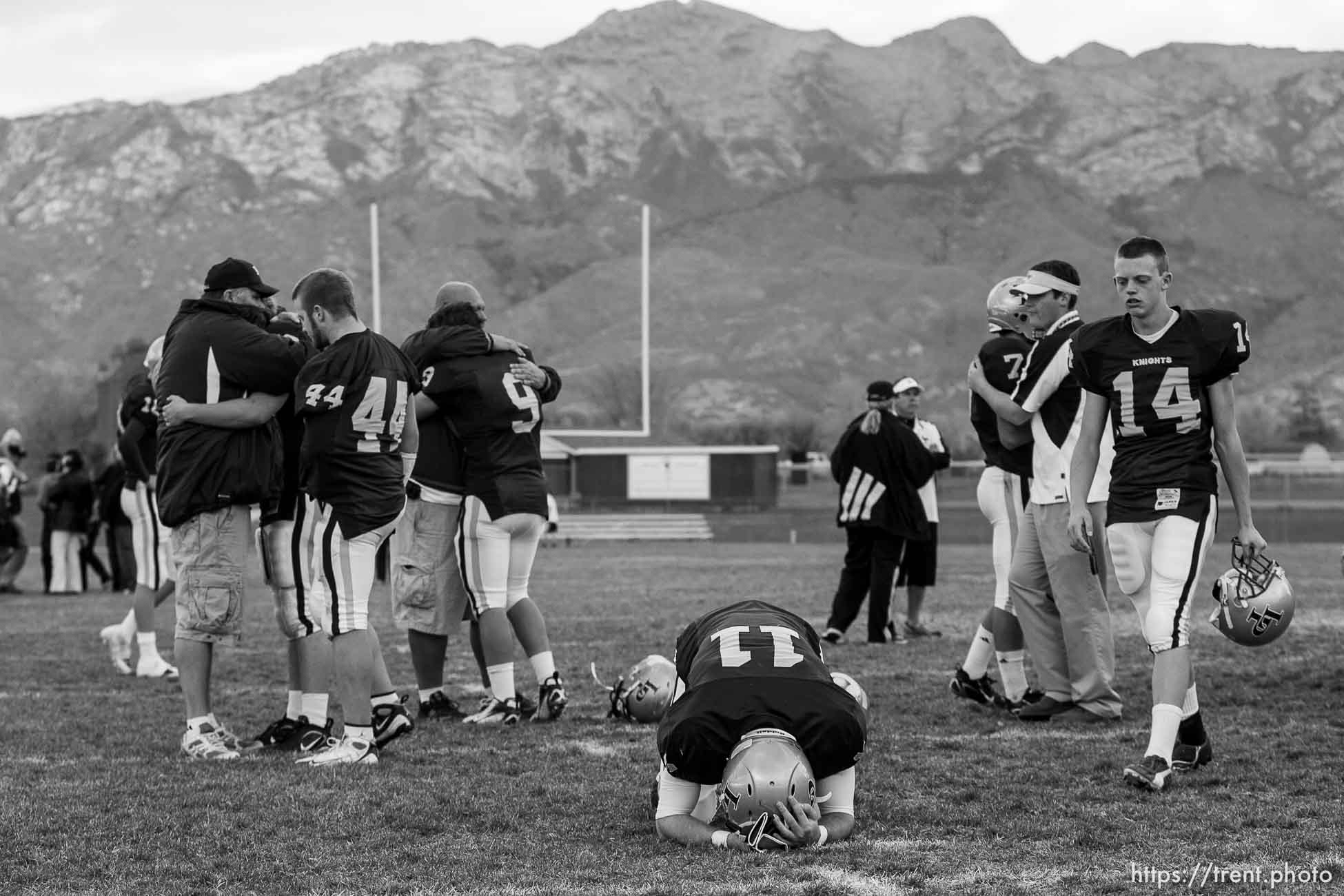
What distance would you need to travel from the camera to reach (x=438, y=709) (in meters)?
7.29

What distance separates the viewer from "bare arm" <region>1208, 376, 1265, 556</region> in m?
5.62

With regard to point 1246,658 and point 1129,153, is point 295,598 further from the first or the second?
→ point 1129,153

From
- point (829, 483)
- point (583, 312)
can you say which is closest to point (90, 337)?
point (583, 312)

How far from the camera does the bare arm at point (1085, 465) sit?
19.5ft

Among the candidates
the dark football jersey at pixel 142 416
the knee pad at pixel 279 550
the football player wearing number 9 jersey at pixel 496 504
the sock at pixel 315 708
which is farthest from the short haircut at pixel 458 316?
the dark football jersey at pixel 142 416

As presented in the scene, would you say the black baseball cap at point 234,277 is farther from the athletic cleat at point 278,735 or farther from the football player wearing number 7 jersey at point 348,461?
the athletic cleat at point 278,735

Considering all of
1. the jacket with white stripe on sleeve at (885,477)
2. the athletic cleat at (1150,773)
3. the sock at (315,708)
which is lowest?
the athletic cleat at (1150,773)

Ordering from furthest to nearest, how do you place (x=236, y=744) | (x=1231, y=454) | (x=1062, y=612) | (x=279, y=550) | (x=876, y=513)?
1. (x=876, y=513)
2. (x=1062, y=612)
3. (x=279, y=550)
4. (x=236, y=744)
5. (x=1231, y=454)

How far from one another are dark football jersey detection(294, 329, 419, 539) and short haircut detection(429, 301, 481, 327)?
0.94 meters

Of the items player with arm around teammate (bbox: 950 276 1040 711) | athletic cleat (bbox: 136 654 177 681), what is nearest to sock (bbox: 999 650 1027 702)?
player with arm around teammate (bbox: 950 276 1040 711)

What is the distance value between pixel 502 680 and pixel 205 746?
1.39m

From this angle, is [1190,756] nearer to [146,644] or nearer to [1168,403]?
[1168,403]

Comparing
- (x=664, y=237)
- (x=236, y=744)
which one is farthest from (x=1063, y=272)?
(x=664, y=237)

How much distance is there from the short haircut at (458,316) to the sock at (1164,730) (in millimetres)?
3347
